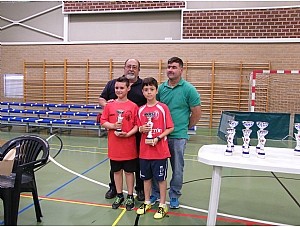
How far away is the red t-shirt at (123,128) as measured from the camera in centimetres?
332

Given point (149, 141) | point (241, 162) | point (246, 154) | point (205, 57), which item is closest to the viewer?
point (241, 162)

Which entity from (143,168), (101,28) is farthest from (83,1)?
(143,168)

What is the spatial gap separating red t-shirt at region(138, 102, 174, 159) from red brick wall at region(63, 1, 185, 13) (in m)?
7.98

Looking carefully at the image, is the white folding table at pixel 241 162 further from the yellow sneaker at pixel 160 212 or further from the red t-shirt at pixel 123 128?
the red t-shirt at pixel 123 128

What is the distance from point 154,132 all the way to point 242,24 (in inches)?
317

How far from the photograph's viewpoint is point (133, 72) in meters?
3.54

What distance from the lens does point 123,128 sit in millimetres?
3324

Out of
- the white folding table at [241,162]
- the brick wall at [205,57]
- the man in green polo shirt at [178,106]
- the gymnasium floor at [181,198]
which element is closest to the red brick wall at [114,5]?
the brick wall at [205,57]

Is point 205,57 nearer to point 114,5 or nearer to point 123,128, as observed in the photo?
point 114,5

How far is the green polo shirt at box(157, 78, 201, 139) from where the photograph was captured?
11.0ft

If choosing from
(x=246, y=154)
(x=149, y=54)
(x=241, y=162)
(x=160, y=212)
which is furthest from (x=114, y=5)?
(x=241, y=162)

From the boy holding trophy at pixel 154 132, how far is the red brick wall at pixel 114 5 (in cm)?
789

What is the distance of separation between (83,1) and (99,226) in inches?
385

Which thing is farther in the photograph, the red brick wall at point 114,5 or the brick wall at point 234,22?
the red brick wall at point 114,5
